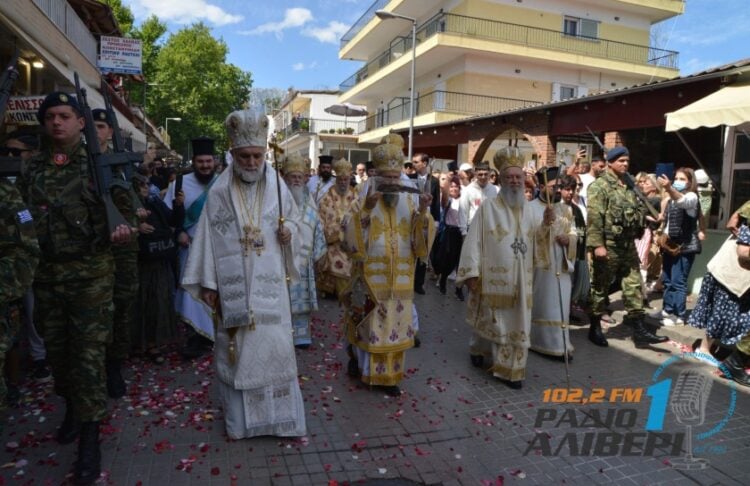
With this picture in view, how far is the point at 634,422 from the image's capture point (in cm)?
452

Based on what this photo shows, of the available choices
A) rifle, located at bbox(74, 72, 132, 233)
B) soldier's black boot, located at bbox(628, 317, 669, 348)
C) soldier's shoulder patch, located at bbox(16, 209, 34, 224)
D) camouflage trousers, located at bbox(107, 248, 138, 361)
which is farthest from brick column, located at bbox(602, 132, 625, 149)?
soldier's shoulder patch, located at bbox(16, 209, 34, 224)

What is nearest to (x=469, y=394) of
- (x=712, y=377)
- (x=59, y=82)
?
(x=712, y=377)

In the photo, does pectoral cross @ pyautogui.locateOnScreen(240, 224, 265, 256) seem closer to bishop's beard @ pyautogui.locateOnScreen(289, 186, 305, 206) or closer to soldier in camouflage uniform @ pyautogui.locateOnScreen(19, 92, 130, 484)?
soldier in camouflage uniform @ pyautogui.locateOnScreen(19, 92, 130, 484)

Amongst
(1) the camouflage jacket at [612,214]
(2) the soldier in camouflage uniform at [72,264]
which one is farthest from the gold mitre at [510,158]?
(2) the soldier in camouflage uniform at [72,264]

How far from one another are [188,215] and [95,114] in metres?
1.34

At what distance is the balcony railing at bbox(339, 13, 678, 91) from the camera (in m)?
26.8

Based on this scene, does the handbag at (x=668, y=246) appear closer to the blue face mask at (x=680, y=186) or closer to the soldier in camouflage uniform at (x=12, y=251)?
the blue face mask at (x=680, y=186)

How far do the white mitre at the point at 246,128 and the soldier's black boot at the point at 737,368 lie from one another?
5.06m

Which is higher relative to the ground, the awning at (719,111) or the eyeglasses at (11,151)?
the awning at (719,111)

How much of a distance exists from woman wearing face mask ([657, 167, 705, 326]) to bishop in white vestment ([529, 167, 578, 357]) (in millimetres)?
1871

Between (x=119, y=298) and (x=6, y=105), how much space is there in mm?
2192

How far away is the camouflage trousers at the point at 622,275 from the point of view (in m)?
6.52

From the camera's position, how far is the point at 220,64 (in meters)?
54.8

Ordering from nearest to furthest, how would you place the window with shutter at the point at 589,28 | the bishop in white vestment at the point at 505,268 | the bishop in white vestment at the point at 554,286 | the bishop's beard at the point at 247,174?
1. the bishop's beard at the point at 247,174
2. the bishop in white vestment at the point at 505,268
3. the bishop in white vestment at the point at 554,286
4. the window with shutter at the point at 589,28
